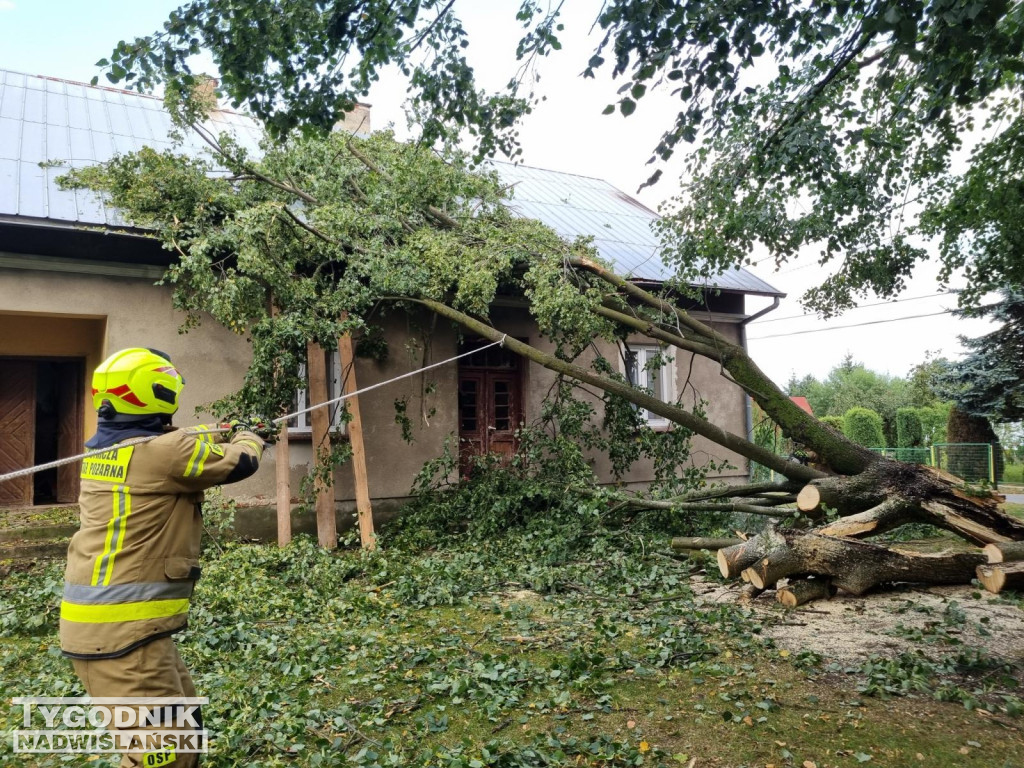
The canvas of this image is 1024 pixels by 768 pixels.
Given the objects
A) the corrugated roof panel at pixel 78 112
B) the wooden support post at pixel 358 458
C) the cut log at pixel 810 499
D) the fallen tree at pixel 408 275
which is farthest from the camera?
the corrugated roof panel at pixel 78 112

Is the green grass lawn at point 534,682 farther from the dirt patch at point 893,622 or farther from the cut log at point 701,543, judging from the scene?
the cut log at point 701,543

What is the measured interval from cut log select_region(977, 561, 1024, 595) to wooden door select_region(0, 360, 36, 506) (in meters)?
11.1

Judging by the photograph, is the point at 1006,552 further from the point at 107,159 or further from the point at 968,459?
the point at 968,459

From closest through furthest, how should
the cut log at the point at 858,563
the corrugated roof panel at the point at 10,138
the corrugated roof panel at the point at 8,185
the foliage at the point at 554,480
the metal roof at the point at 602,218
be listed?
1. the cut log at the point at 858,563
2. the corrugated roof panel at the point at 8,185
3. the foliage at the point at 554,480
4. the corrugated roof panel at the point at 10,138
5. the metal roof at the point at 602,218

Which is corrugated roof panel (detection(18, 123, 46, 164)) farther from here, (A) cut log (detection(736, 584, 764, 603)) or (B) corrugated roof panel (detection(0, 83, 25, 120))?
(A) cut log (detection(736, 584, 764, 603))

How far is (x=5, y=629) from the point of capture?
18.4 feet

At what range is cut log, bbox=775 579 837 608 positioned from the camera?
229 inches

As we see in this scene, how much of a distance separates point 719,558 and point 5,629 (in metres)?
5.67

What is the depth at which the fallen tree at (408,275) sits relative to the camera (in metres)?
6.50

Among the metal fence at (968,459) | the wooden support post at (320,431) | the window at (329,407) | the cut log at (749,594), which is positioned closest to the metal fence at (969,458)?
the metal fence at (968,459)

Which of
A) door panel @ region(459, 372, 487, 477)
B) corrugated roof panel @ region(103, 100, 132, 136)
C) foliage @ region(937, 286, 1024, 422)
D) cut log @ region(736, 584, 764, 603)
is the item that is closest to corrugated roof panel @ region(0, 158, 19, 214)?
corrugated roof panel @ region(103, 100, 132, 136)

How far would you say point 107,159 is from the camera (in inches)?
365

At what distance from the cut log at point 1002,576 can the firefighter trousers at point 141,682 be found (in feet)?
17.1

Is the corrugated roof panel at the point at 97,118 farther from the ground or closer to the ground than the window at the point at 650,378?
farther from the ground
